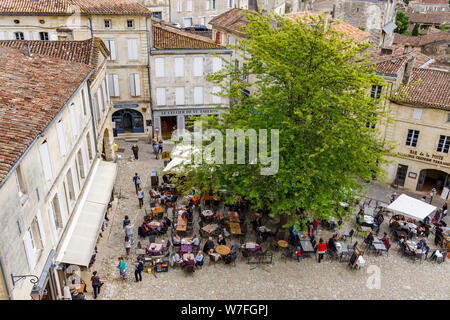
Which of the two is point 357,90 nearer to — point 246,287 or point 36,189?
point 246,287

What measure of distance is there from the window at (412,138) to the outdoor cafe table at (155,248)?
17972mm

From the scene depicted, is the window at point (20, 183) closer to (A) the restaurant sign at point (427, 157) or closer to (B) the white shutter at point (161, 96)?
(B) the white shutter at point (161, 96)

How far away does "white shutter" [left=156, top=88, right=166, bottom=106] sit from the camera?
32750mm

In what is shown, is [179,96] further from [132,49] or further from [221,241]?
[221,241]

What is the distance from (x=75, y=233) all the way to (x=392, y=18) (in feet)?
178

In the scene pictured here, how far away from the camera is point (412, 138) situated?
87.6 ft

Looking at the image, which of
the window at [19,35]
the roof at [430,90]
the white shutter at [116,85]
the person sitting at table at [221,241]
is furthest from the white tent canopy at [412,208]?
the window at [19,35]

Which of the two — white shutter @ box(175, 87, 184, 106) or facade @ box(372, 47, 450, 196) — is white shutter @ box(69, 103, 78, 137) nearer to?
white shutter @ box(175, 87, 184, 106)

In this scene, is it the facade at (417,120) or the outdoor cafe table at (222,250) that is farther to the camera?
the facade at (417,120)

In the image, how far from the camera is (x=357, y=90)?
56.3 feet

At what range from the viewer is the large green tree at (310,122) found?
1677 centimetres

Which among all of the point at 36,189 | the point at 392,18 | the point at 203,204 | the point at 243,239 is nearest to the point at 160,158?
the point at 203,204

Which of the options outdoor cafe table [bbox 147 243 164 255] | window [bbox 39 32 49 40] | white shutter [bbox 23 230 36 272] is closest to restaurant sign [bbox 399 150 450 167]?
outdoor cafe table [bbox 147 243 164 255]
